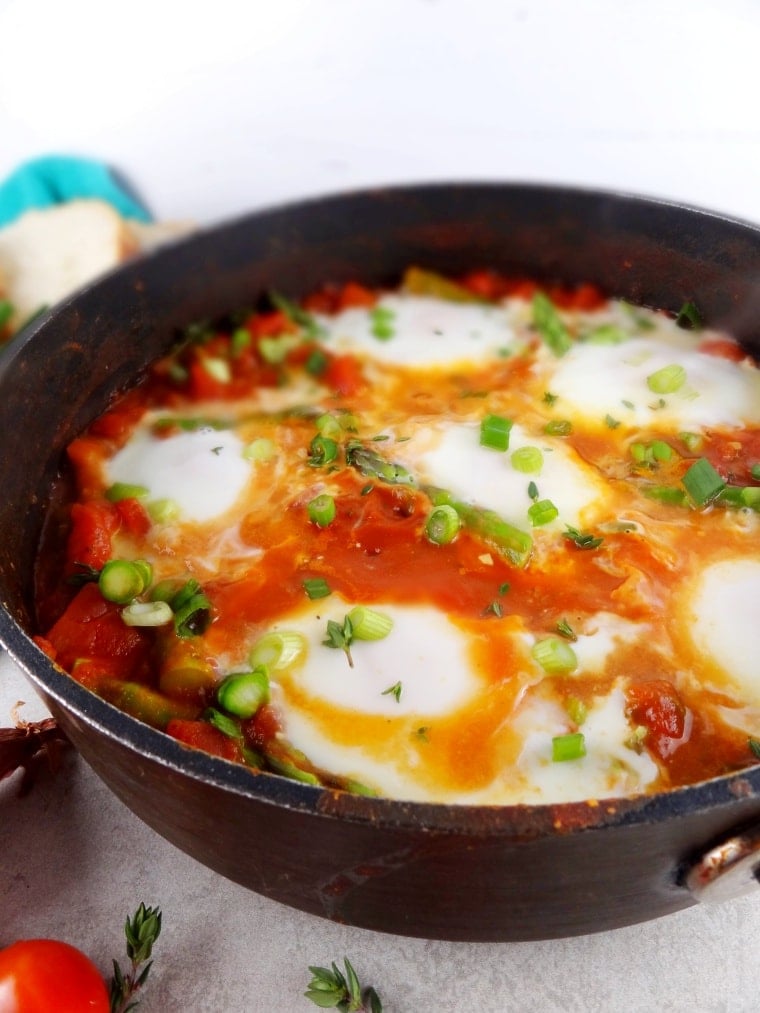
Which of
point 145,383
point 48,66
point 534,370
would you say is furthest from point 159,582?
point 48,66

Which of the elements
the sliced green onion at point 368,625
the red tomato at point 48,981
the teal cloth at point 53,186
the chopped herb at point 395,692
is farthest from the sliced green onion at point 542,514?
the teal cloth at point 53,186

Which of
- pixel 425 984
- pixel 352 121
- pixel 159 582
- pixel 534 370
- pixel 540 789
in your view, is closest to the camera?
pixel 540 789

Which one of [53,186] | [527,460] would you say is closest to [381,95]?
[53,186]

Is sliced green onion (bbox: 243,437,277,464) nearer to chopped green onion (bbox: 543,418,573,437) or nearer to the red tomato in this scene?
chopped green onion (bbox: 543,418,573,437)

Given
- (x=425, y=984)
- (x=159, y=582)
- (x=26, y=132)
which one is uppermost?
(x=26, y=132)

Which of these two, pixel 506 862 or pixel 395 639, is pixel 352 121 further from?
pixel 506 862

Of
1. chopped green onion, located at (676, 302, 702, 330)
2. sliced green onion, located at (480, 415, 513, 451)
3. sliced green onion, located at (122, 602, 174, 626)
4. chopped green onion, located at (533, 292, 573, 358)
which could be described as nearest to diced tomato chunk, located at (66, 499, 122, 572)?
sliced green onion, located at (122, 602, 174, 626)
